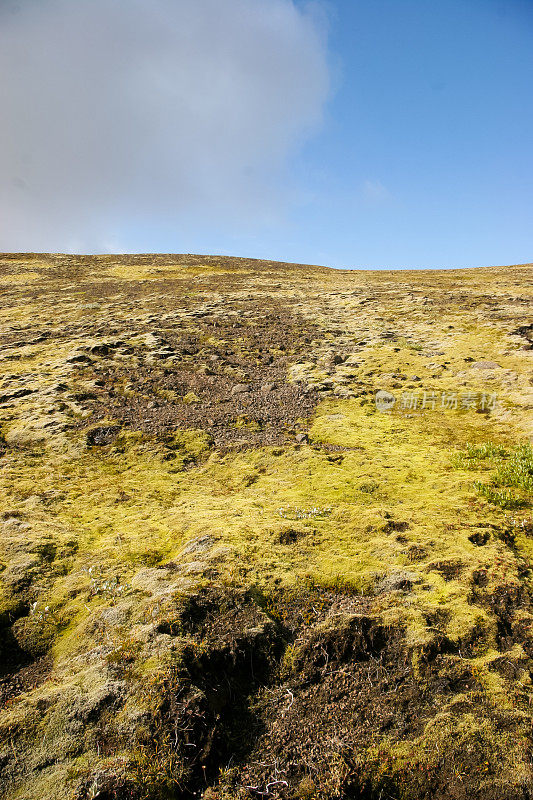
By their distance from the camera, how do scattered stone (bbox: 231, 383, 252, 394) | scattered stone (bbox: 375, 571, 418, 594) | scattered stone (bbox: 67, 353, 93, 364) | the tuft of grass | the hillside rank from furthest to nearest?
scattered stone (bbox: 67, 353, 93, 364)
scattered stone (bbox: 231, 383, 252, 394)
the tuft of grass
scattered stone (bbox: 375, 571, 418, 594)
the hillside

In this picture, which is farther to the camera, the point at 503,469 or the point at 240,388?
the point at 240,388

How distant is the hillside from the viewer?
4113 millimetres

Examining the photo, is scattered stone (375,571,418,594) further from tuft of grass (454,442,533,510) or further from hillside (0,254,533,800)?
tuft of grass (454,442,533,510)

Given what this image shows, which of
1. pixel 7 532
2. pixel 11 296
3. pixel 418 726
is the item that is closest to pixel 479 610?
pixel 418 726

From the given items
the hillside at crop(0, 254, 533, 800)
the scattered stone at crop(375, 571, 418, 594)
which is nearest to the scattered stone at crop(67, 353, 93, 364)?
the hillside at crop(0, 254, 533, 800)

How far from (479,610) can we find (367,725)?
2239 millimetres

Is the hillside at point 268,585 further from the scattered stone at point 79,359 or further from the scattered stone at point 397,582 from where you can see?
the scattered stone at point 79,359

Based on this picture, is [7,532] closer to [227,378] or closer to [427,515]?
[427,515]

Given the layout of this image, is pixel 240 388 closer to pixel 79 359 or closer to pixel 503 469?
pixel 79 359

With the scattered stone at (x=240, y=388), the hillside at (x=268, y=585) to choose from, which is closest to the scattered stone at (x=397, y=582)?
the hillside at (x=268, y=585)

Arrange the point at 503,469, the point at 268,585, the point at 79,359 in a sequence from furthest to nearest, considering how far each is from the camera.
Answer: the point at 79,359 → the point at 503,469 → the point at 268,585

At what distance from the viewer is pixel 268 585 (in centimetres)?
614

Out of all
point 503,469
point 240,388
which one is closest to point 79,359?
point 240,388

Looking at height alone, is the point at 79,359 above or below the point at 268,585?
above
